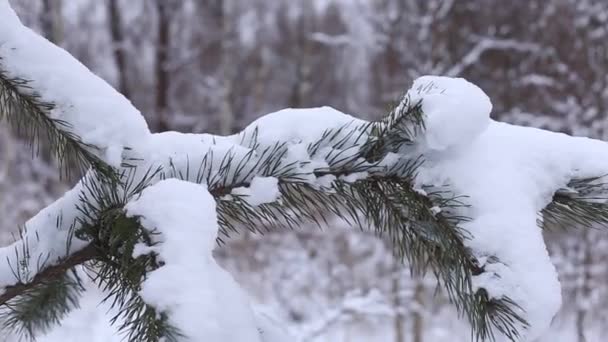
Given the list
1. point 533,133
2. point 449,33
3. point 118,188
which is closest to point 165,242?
point 118,188

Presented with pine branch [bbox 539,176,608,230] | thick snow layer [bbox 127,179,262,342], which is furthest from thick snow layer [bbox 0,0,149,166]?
pine branch [bbox 539,176,608,230]

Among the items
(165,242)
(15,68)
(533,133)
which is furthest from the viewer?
(533,133)

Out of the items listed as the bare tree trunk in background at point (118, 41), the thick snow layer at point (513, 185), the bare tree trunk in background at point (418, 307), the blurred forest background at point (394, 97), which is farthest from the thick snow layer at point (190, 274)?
the bare tree trunk in background at point (118, 41)

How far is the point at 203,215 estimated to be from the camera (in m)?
0.59

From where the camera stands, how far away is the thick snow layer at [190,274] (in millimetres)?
494

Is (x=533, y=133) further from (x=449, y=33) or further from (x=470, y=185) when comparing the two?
(x=449, y=33)

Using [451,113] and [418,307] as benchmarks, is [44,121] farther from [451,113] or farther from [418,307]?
[418,307]

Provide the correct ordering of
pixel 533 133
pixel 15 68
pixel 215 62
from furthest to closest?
pixel 215 62 < pixel 533 133 < pixel 15 68

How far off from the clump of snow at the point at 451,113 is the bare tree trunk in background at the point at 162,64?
757 centimetres

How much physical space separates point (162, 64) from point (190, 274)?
818cm

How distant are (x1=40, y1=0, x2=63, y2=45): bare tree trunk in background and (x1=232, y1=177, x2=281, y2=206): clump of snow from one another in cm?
537

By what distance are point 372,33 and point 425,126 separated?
536 centimetres

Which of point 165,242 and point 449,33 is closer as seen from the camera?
point 165,242

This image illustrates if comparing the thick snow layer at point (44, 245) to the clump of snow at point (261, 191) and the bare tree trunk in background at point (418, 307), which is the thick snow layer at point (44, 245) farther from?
the bare tree trunk in background at point (418, 307)
